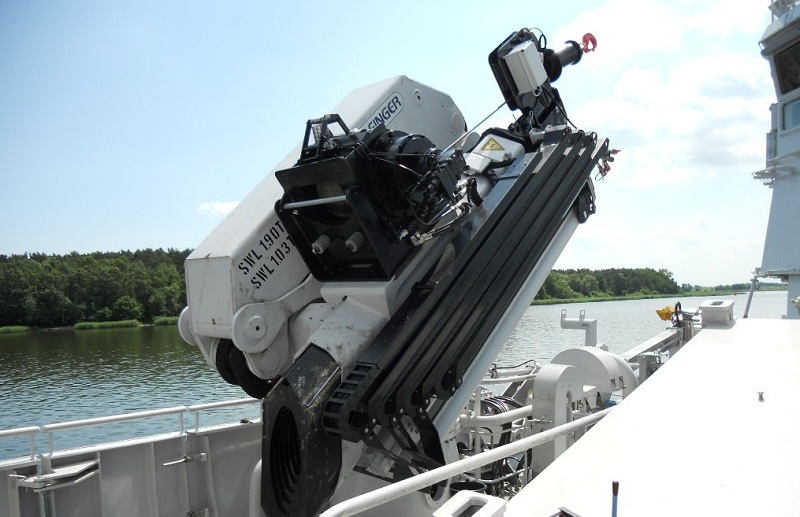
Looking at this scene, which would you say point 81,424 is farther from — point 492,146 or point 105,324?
point 105,324

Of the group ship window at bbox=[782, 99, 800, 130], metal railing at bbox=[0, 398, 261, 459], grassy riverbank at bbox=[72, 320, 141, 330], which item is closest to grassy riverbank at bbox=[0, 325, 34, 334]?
grassy riverbank at bbox=[72, 320, 141, 330]

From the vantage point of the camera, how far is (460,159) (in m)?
3.29

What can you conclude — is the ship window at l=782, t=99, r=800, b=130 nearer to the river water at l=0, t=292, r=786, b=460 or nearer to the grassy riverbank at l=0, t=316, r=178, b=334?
the river water at l=0, t=292, r=786, b=460

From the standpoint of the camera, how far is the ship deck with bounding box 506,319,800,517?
202 cm

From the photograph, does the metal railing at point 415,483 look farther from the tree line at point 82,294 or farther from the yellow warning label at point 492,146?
the tree line at point 82,294

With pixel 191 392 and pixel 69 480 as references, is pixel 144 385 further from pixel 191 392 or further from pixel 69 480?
pixel 69 480

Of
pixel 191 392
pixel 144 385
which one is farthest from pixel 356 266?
pixel 144 385

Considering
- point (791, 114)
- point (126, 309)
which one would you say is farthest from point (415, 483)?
point (126, 309)

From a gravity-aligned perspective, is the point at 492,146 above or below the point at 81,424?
above

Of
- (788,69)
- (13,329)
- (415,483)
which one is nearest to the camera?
(415,483)

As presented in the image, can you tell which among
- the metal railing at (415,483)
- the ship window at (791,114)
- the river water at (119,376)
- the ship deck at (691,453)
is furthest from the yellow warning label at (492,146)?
the ship window at (791,114)

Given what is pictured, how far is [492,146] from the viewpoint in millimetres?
3926

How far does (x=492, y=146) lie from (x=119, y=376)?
18.4 meters

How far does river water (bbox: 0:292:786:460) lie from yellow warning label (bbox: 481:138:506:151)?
565 cm
